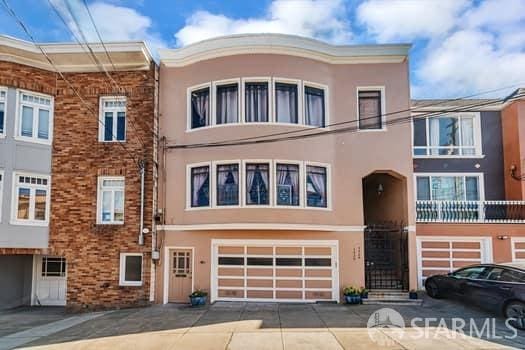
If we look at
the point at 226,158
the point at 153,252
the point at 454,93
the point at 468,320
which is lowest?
the point at 468,320

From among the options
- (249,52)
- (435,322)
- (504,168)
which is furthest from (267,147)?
(504,168)

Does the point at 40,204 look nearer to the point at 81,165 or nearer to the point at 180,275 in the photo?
the point at 81,165

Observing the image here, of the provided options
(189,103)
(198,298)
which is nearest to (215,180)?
(189,103)

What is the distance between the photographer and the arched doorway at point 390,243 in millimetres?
14148

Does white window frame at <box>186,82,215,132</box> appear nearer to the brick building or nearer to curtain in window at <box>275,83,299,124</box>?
the brick building

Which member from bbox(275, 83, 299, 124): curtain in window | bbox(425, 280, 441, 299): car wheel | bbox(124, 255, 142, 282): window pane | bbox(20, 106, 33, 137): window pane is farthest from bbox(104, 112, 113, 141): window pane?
bbox(425, 280, 441, 299): car wheel

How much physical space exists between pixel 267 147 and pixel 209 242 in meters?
3.84

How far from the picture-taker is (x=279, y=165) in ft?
44.3

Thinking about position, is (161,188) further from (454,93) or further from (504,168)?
(504,168)

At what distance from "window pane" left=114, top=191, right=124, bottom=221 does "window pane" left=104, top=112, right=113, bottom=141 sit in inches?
79.1

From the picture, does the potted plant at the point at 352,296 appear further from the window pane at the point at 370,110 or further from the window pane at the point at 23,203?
the window pane at the point at 23,203

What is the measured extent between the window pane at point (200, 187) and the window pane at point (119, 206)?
2.50 meters

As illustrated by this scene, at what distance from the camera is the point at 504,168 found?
17438 mm

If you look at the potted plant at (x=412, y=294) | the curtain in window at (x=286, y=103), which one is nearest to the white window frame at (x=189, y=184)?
the curtain in window at (x=286, y=103)
